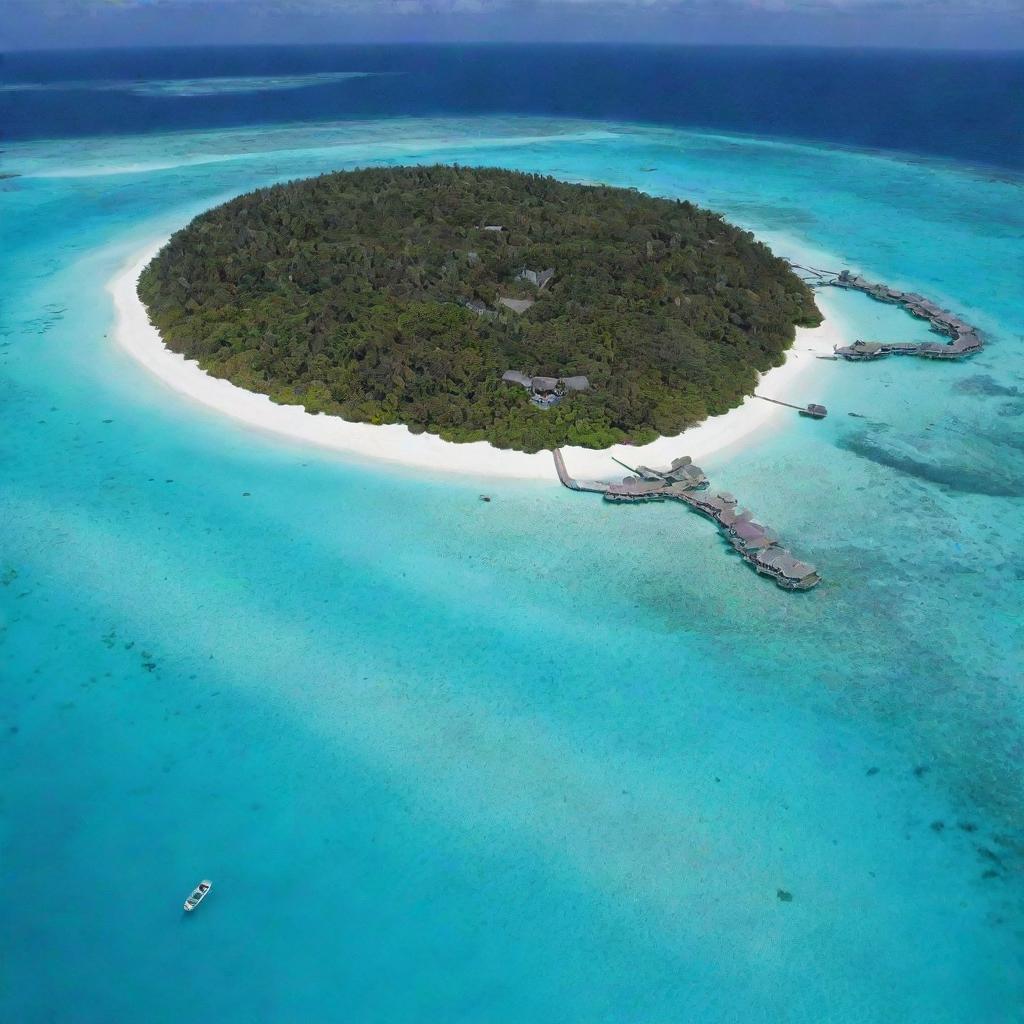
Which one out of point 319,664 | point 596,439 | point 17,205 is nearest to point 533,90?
point 17,205

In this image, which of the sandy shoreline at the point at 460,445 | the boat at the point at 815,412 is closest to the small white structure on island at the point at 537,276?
the sandy shoreline at the point at 460,445

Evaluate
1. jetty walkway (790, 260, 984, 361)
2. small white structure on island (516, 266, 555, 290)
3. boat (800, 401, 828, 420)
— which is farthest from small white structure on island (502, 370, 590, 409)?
jetty walkway (790, 260, 984, 361)

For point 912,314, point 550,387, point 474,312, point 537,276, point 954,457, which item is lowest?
point 912,314

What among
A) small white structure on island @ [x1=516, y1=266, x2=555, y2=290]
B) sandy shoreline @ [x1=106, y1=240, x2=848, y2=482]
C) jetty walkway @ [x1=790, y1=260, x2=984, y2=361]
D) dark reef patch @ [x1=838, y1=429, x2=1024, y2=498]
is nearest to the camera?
dark reef patch @ [x1=838, y1=429, x2=1024, y2=498]

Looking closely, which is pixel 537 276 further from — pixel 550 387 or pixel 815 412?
pixel 815 412

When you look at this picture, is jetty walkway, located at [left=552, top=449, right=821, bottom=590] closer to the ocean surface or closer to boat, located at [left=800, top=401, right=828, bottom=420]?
the ocean surface

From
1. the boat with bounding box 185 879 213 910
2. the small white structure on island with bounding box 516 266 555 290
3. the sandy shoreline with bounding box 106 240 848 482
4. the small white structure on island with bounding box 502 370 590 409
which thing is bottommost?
the sandy shoreline with bounding box 106 240 848 482

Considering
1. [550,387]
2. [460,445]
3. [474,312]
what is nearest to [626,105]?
[474,312]
